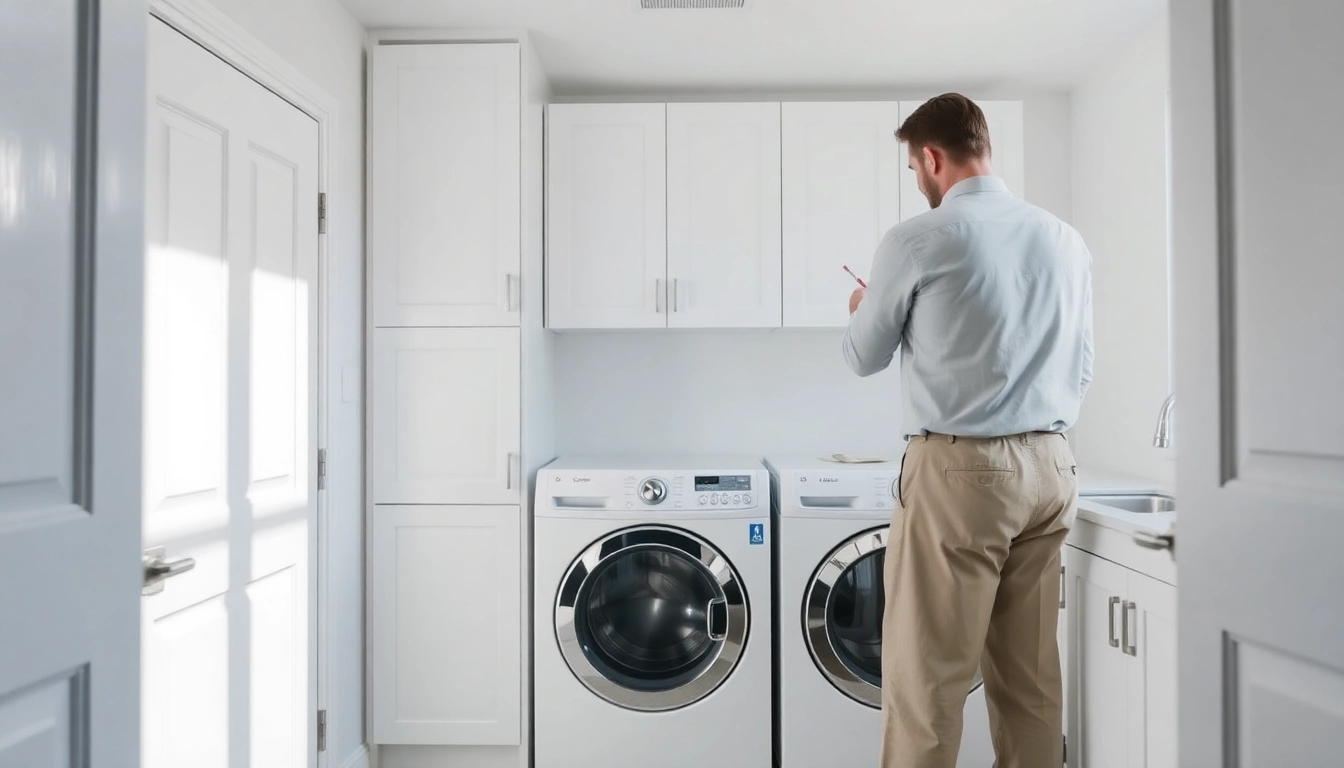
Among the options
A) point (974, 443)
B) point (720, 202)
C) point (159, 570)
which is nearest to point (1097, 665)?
point (974, 443)

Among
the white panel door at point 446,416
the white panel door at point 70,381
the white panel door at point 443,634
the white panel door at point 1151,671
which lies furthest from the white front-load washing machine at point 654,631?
A: the white panel door at point 70,381

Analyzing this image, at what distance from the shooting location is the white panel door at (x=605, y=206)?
8.79ft

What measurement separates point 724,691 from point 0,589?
1.93m

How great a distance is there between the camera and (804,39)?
251 cm

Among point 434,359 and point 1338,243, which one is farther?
point 434,359

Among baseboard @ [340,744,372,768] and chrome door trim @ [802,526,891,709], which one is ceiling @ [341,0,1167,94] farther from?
baseboard @ [340,744,372,768]

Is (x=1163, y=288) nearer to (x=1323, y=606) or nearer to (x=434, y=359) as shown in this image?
(x=1323, y=606)

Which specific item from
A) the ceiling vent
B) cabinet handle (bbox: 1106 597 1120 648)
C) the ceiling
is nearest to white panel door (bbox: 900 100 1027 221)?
the ceiling

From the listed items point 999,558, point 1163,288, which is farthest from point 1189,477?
point 1163,288

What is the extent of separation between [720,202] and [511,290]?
31.2 inches

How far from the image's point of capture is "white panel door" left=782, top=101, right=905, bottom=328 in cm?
269

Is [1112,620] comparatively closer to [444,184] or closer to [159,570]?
[159,570]

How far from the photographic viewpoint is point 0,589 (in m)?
0.70

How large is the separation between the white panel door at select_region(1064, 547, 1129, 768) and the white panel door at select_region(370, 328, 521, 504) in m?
1.59
